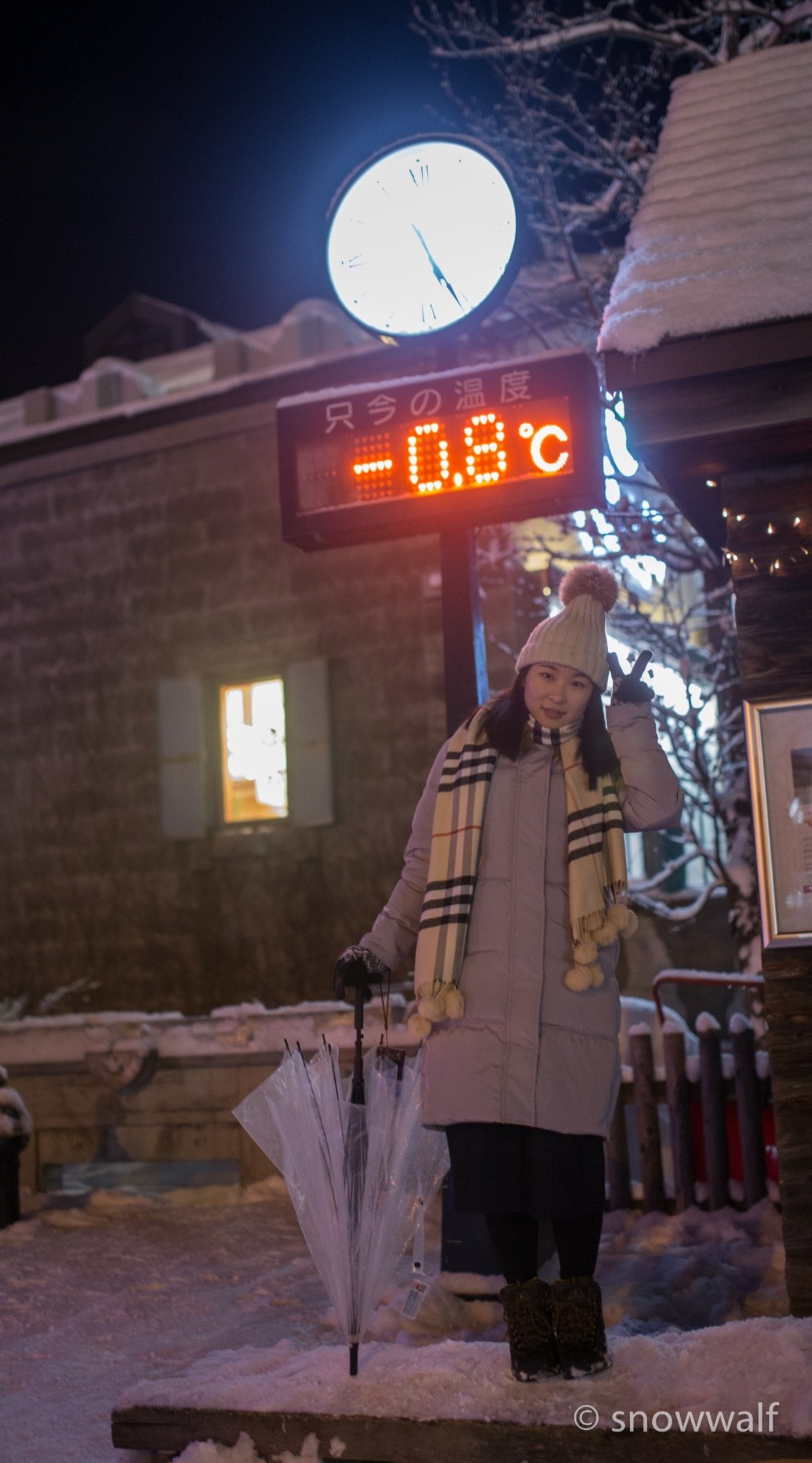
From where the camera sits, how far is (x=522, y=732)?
3848mm

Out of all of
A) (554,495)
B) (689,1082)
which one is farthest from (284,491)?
(689,1082)

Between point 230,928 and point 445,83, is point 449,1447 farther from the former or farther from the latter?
point 445,83

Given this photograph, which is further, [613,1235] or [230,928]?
[230,928]

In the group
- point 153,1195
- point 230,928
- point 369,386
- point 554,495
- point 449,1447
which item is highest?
point 369,386

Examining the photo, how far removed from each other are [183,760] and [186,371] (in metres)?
4.44

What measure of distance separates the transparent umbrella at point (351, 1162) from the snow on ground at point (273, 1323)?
25 cm

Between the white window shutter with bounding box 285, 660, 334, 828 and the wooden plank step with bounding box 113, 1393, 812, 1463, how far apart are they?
876 cm

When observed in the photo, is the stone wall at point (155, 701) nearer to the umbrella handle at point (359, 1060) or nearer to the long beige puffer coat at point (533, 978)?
the umbrella handle at point (359, 1060)

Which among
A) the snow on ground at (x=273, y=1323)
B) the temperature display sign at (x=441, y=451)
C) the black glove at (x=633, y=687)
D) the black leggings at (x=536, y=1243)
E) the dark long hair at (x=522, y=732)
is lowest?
the snow on ground at (x=273, y=1323)

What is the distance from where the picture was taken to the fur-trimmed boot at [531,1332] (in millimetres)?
3334

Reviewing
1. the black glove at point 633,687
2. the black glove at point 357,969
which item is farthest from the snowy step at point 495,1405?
the black glove at point 633,687

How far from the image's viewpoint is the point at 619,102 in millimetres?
10742

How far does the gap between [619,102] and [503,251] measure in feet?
17.7
